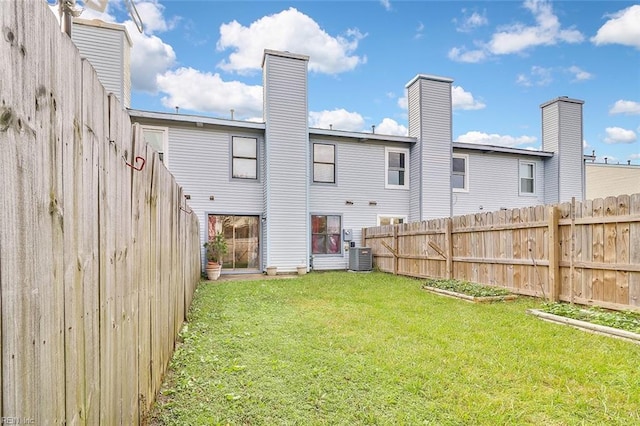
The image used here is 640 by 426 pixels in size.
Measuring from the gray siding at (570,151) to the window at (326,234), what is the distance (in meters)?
9.82

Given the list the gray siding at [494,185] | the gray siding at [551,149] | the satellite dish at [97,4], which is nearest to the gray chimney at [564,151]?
the gray siding at [551,149]

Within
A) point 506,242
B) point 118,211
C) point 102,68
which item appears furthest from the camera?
point 102,68

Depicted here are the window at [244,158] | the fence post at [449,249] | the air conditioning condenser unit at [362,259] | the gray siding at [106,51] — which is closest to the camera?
the fence post at [449,249]

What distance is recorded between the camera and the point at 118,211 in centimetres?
155

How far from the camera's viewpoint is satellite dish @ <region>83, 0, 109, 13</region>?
2354 millimetres

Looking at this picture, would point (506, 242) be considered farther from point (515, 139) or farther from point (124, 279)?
point (515, 139)

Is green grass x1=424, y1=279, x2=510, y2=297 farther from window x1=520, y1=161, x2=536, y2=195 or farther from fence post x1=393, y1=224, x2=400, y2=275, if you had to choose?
window x1=520, y1=161, x2=536, y2=195

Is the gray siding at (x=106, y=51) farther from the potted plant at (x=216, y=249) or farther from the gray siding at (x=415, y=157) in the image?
the gray siding at (x=415, y=157)

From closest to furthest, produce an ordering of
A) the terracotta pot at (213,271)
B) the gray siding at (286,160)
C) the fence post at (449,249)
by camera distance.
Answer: the fence post at (449,249), the terracotta pot at (213,271), the gray siding at (286,160)

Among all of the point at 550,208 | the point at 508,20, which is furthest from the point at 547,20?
the point at 550,208

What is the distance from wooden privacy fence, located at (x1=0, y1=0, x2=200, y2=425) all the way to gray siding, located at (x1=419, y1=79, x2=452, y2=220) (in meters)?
12.2

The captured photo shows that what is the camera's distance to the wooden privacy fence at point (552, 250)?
481 cm

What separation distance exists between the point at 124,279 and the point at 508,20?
13767 millimetres

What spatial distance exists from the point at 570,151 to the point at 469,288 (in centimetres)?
1189
